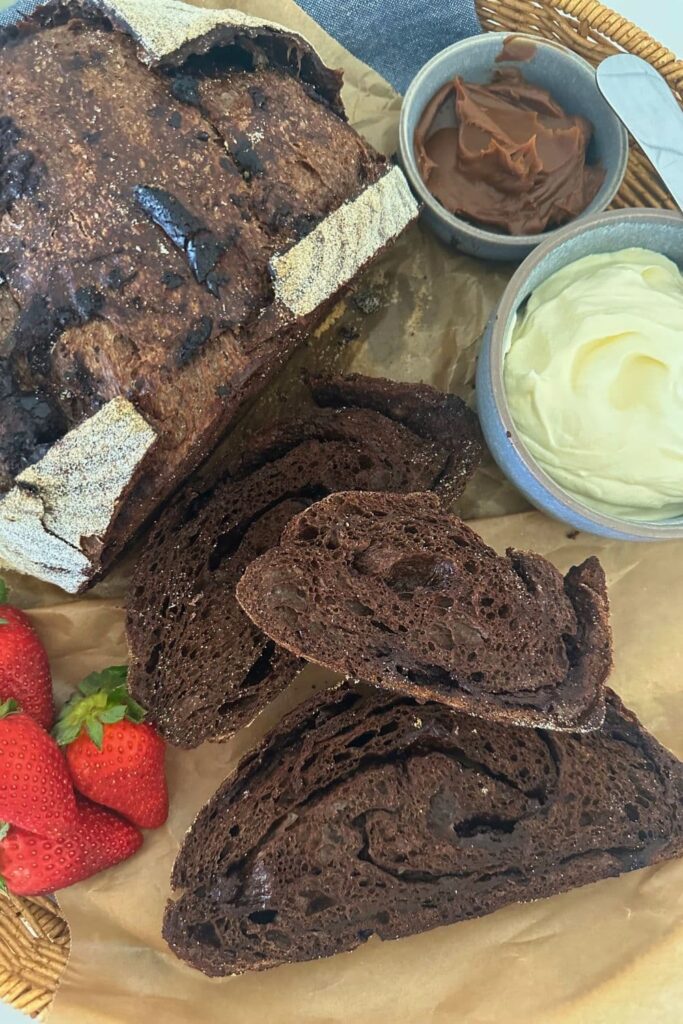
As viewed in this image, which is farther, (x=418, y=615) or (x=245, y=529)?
(x=245, y=529)

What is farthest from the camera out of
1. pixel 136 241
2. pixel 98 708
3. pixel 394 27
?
pixel 394 27

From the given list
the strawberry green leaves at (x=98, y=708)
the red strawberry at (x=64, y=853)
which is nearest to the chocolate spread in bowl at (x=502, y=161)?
the strawberry green leaves at (x=98, y=708)

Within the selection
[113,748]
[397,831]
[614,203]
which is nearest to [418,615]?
[397,831]

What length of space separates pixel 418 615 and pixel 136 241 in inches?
37.8

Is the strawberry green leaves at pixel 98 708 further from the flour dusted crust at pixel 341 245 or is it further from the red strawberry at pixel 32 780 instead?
the flour dusted crust at pixel 341 245

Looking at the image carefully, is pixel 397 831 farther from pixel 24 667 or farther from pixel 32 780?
pixel 24 667

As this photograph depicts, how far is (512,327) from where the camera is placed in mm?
1963

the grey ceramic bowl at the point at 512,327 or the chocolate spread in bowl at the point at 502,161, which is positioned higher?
the chocolate spread in bowl at the point at 502,161

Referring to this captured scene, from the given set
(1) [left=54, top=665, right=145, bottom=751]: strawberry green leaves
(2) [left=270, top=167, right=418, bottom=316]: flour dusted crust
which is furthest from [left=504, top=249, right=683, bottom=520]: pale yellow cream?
(1) [left=54, top=665, right=145, bottom=751]: strawberry green leaves

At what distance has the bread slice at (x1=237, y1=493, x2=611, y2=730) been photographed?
5.57 feet

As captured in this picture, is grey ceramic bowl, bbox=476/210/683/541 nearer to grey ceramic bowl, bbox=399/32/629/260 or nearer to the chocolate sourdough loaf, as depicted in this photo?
grey ceramic bowl, bbox=399/32/629/260

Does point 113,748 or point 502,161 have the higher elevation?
point 502,161

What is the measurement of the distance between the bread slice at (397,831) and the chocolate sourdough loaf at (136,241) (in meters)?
0.72

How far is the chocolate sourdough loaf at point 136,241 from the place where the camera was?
1.55 metres
